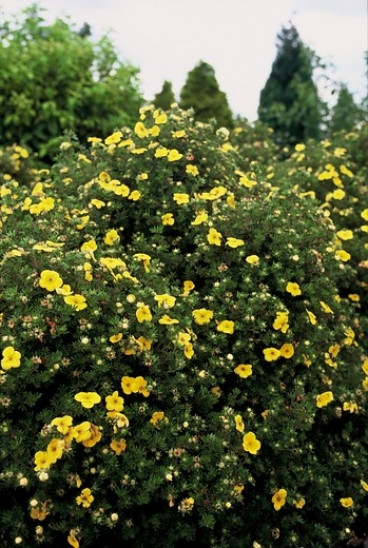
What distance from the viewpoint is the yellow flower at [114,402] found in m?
2.42

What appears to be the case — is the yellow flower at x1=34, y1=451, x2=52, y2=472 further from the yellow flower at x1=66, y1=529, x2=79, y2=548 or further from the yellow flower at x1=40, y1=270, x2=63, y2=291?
the yellow flower at x1=40, y1=270, x2=63, y2=291

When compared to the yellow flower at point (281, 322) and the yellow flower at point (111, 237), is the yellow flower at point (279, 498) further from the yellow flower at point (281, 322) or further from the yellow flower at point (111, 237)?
the yellow flower at point (111, 237)

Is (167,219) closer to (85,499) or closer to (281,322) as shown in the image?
(281,322)

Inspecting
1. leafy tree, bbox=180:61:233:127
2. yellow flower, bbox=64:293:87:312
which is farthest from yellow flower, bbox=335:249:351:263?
leafy tree, bbox=180:61:233:127

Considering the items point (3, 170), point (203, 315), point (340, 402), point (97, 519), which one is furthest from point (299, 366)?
point (3, 170)

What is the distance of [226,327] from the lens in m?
2.93

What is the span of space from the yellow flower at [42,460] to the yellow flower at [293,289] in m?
1.31

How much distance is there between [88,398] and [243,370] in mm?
796

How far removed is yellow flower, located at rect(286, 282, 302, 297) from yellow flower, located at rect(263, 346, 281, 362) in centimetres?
29

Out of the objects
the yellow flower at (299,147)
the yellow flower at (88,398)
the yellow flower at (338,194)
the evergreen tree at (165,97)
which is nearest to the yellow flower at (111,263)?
the yellow flower at (88,398)

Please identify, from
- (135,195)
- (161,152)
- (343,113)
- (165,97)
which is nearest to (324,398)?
(135,195)

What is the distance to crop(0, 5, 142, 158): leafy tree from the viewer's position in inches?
265

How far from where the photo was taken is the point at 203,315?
116 inches

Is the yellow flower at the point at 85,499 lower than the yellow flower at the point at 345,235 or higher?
lower
